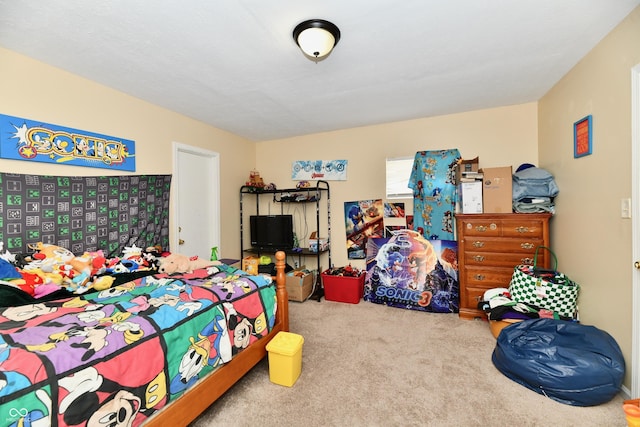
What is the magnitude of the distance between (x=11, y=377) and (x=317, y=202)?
335cm

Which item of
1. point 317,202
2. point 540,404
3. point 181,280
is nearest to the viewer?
point 540,404

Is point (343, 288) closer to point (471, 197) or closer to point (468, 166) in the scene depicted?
point (471, 197)

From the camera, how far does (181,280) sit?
81.7 inches

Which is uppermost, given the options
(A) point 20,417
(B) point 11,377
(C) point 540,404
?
(B) point 11,377

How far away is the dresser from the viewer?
2.73m

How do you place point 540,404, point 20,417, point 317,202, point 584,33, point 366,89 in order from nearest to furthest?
1. point 20,417
2. point 540,404
3. point 584,33
4. point 366,89
5. point 317,202

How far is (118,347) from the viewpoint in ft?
3.93

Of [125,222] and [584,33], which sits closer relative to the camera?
[584,33]

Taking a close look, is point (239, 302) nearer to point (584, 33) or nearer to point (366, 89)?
point (366, 89)

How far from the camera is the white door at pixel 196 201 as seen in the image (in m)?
3.29

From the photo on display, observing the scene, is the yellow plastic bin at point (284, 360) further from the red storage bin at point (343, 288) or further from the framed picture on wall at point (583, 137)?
the framed picture on wall at point (583, 137)

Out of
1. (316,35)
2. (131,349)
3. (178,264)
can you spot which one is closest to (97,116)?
(178,264)

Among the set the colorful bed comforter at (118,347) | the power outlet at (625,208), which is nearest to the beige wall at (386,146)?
the power outlet at (625,208)

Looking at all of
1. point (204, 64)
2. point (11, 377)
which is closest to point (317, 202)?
point (204, 64)
